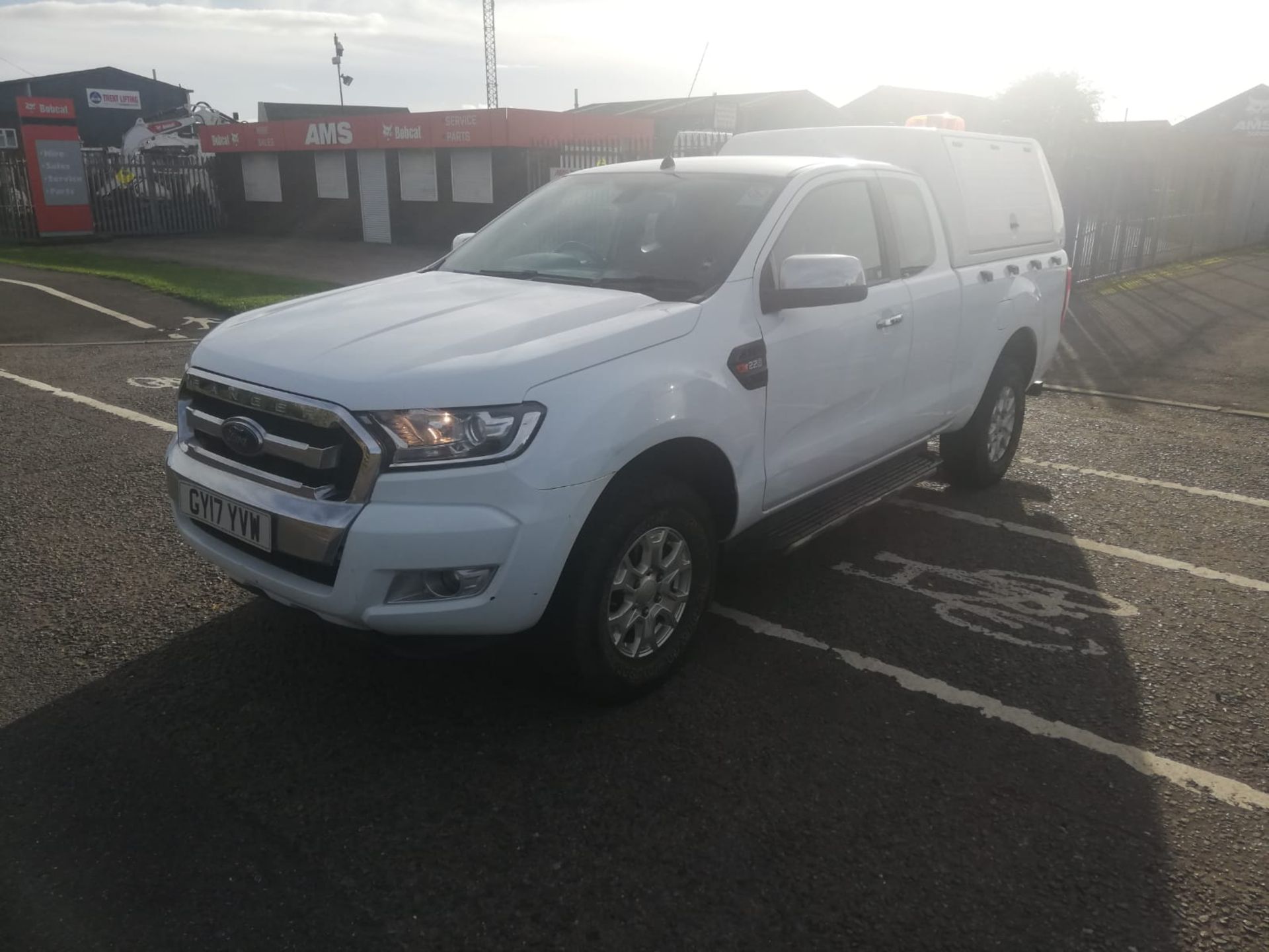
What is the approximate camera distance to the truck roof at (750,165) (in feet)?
14.7

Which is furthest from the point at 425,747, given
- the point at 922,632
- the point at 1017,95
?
the point at 1017,95

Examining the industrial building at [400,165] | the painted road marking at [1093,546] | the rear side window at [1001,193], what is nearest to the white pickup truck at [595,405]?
the rear side window at [1001,193]

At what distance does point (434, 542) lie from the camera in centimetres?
299

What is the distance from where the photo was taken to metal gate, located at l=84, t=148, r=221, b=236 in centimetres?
2673

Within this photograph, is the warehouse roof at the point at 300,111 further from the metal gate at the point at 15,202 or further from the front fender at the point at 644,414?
the front fender at the point at 644,414

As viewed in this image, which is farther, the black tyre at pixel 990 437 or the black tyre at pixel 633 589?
the black tyre at pixel 990 437

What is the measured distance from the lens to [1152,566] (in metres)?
5.08

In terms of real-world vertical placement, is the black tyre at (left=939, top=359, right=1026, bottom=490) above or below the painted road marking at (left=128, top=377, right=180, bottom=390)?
above

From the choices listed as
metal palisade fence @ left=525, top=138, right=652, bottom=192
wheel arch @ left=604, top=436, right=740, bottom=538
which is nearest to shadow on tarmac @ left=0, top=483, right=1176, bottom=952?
wheel arch @ left=604, top=436, right=740, bottom=538

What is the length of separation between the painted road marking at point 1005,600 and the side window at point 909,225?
146 cm

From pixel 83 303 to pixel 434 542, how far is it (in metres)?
12.9

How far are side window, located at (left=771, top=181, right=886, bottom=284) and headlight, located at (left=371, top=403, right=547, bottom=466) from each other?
1.56m

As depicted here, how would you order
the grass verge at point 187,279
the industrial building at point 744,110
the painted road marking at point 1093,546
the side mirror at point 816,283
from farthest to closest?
the industrial building at point 744,110
the grass verge at point 187,279
the painted road marking at point 1093,546
the side mirror at point 816,283

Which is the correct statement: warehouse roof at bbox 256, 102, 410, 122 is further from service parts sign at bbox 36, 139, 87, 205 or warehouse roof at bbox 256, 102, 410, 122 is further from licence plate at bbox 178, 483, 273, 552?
licence plate at bbox 178, 483, 273, 552
